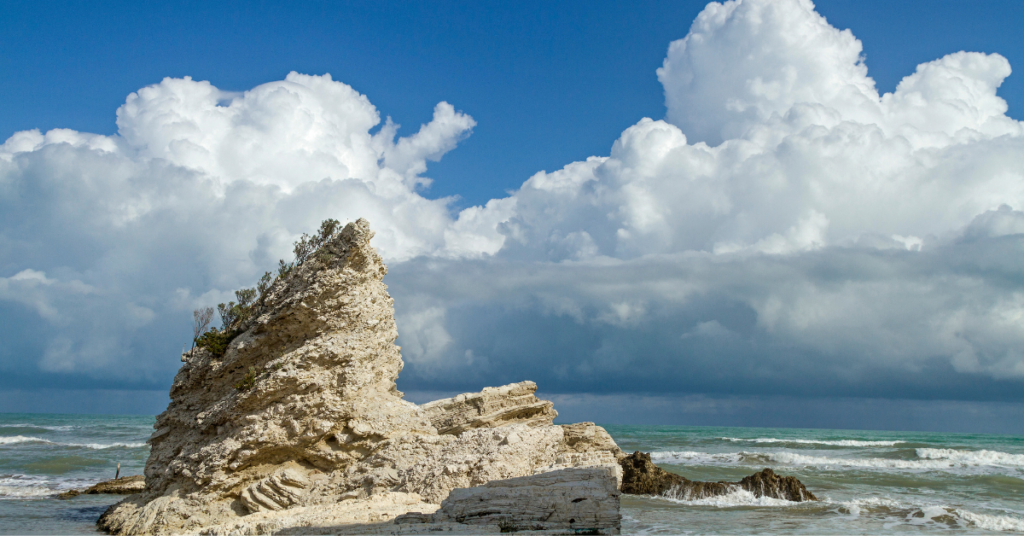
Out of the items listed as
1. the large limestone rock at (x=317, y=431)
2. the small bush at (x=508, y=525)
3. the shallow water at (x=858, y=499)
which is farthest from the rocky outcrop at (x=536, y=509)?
the shallow water at (x=858, y=499)

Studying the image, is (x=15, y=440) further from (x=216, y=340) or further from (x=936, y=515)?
(x=936, y=515)

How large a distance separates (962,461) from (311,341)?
41.2 m

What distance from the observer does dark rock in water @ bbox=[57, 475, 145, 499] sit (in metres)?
21.3

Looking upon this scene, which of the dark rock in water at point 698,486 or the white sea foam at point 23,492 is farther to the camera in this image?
the white sea foam at point 23,492

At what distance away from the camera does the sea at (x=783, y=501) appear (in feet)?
52.4

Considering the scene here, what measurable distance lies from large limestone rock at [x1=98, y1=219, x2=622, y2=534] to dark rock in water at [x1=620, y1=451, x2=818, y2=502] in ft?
19.7

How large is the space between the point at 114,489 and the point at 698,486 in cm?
2075

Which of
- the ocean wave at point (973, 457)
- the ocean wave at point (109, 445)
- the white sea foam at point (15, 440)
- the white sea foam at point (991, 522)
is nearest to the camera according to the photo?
the white sea foam at point (991, 522)

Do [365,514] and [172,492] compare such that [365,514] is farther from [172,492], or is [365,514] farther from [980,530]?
[980,530]

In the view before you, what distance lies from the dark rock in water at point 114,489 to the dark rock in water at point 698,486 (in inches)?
678

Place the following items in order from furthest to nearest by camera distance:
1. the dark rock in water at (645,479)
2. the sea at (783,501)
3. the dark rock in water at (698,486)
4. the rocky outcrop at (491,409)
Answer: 1. the dark rock in water at (645,479)
2. the dark rock in water at (698,486)
3. the sea at (783,501)
4. the rocky outcrop at (491,409)

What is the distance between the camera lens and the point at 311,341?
45.2 feet

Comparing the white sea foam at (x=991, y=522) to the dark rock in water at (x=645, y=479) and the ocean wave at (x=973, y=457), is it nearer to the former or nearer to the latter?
the dark rock in water at (x=645, y=479)

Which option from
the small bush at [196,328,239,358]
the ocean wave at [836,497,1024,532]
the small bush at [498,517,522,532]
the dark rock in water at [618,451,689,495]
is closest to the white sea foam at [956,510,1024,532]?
the ocean wave at [836,497,1024,532]
